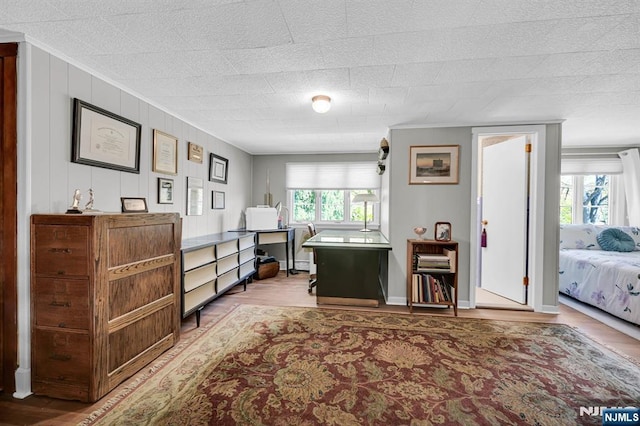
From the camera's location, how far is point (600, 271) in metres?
3.30

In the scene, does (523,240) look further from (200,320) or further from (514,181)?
(200,320)

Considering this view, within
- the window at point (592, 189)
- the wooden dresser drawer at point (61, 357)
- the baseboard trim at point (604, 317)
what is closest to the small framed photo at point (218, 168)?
the wooden dresser drawer at point (61, 357)

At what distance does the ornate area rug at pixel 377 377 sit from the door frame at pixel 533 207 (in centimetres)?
59

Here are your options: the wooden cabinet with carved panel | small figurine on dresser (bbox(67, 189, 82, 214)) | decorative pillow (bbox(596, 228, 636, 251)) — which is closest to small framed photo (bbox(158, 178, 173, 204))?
small figurine on dresser (bbox(67, 189, 82, 214))

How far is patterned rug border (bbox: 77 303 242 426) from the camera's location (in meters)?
1.62

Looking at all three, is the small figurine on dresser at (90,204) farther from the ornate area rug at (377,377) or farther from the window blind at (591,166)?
the window blind at (591,166)

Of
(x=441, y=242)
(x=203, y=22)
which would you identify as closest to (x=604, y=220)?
(x=441, y=242)

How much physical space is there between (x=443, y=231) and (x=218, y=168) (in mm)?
3221

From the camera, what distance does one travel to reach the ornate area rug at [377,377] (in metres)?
1.61

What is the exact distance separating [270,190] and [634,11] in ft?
15.7

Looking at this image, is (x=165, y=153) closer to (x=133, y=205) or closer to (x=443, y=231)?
(x=133, y=205)

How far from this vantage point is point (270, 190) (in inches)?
214

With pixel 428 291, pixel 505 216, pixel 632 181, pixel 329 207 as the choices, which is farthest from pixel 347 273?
pixel 632 181

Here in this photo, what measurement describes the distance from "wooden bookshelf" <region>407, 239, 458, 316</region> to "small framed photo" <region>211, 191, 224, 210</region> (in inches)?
107
